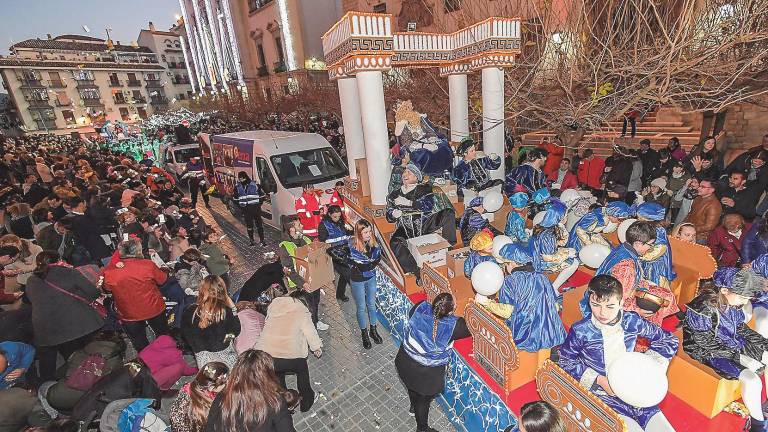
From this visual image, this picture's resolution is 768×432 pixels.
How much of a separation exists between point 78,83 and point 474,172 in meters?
61.0

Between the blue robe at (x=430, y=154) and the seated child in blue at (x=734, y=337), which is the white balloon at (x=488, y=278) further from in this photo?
the blue robe at (x=430, y=154)

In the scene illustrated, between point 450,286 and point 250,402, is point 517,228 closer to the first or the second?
point 450,286

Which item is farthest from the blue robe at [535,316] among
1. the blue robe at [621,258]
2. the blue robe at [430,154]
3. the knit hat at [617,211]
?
the blue robe at [430,154]

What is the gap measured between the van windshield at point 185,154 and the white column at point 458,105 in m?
12.6

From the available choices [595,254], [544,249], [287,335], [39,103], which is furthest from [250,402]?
[39,103]

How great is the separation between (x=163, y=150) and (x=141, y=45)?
205 feet

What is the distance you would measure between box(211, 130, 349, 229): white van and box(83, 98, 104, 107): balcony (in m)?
53.2

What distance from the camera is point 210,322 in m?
3.85

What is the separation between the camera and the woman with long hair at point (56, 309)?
14.3ft

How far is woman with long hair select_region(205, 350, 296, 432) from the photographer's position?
2.56 m

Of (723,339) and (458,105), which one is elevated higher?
(458,105)

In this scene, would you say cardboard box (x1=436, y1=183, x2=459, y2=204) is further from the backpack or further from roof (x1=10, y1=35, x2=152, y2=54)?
roof (x1=10, y1=35, x2=152, y2=54)

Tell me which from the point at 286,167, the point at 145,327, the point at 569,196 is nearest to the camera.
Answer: the point at 145,327

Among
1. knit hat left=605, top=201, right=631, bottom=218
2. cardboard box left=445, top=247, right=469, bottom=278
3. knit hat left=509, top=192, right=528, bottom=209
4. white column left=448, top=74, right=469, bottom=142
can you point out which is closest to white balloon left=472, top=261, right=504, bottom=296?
cardboard box left=445, top=247, right=469, bottom=278
